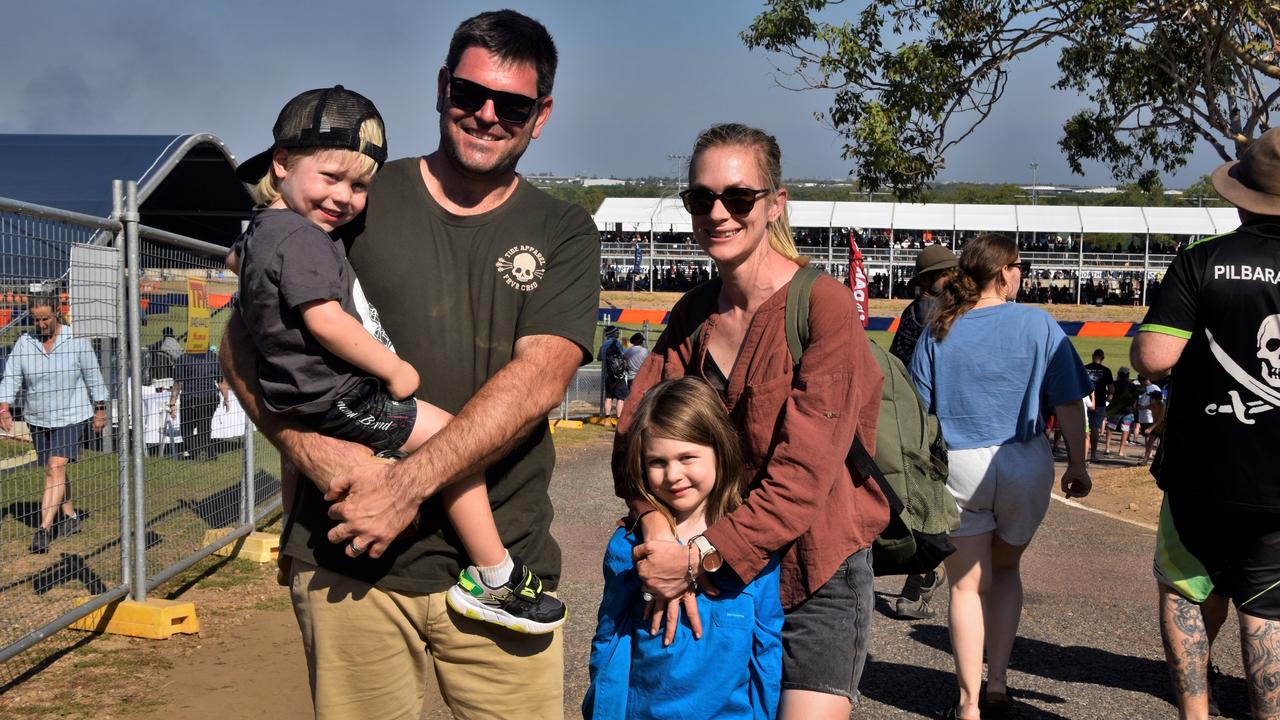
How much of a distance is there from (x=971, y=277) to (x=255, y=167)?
334cm

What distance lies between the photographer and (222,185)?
19094 millimetres

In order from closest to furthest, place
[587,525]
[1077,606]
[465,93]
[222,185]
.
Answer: [465,93]
[1077,606]
[587,525]
[222,185]

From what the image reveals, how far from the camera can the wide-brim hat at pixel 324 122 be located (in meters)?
2.65

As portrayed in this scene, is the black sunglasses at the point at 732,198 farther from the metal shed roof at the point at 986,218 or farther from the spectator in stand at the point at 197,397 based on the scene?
the metal shed roof at the point at 986,218

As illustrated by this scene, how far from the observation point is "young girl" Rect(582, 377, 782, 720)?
9.05ft

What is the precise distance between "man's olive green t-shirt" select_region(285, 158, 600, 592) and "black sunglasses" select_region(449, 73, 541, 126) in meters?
0.23

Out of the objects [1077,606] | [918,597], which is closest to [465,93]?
[918,597]

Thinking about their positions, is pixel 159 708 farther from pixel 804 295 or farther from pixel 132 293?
pixel 804 295

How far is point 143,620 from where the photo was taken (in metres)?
6.30

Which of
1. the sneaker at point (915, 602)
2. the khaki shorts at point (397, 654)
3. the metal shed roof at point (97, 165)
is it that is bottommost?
the sneaker at point (915, 602)

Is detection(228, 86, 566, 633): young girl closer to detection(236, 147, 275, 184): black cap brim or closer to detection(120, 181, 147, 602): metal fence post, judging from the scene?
detection(236, 147, 275, 184): black cap brim

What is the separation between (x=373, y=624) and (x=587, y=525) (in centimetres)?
660

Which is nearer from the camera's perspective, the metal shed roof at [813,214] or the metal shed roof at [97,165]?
the metal shed roof at [97,165]

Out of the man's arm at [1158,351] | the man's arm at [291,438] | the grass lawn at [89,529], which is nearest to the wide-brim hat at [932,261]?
the man's arm at [1158,351]
